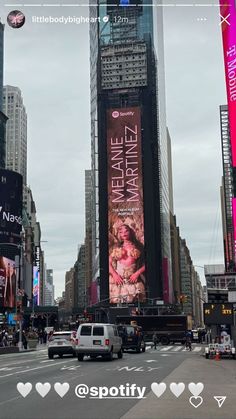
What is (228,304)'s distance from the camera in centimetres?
4044

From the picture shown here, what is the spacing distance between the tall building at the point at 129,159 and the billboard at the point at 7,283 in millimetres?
45262

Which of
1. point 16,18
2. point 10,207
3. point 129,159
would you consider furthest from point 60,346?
point 129,159

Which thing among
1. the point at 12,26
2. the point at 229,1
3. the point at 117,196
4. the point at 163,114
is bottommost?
the point at 12,26

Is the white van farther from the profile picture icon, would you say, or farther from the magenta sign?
the profile picture icon

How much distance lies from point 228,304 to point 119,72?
110394 mm

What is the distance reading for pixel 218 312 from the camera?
4025 centimetres

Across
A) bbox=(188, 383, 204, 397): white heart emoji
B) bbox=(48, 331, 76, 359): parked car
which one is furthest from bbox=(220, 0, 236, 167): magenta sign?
bbox=(48, 331, 76, 359): parked car

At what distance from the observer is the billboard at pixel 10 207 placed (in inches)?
4759

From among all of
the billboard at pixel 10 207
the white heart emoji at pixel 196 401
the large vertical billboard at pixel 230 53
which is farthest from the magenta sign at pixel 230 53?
the billboard at pixel 10 207

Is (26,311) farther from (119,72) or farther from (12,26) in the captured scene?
(12,26)

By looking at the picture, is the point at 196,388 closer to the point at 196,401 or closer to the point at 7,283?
the point at 196,401

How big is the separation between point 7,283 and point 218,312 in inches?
2093

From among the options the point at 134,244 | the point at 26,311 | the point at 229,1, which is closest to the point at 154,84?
the point at 134,244

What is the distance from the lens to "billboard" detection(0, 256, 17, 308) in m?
85.3
